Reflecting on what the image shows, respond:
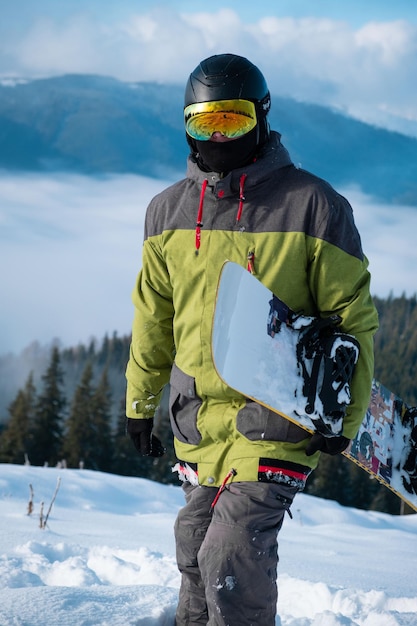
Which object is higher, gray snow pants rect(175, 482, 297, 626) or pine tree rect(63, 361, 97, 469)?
gray snow pants rect(175, 482, 297, 626)

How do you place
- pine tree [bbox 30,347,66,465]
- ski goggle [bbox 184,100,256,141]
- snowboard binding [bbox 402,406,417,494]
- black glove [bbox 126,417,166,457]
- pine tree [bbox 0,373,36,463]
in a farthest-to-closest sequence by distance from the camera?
pine tree [bbox 30,347,66,465]
pine tree [bbox 0,373,36,463]
snowboard binding [bbox 402,406,417,494]
black glove [bbox 126,417,166,457]
ski goggle [bbox 184,100,256,141]

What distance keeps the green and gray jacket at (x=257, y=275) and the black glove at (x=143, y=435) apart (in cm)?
31

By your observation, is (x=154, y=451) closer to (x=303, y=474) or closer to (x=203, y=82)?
(x=303, y=474)

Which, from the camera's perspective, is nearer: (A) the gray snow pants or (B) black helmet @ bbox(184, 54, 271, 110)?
(A) the gray snow pants

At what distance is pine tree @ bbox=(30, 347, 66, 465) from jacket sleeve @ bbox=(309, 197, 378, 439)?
4242 centimetres

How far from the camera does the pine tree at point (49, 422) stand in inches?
1740

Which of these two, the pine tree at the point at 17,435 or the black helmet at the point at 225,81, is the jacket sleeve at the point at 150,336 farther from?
the pine tree at the point at 17,435

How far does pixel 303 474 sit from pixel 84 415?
45051mm

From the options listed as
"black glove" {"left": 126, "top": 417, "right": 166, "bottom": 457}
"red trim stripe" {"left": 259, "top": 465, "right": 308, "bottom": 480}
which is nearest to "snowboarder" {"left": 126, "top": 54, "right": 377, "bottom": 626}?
"red trim stripe" {"left": 259, "top": 465, "right": 308, "bottom": 480}

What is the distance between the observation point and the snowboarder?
2693 millimetres

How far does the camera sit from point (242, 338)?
9.04 ft

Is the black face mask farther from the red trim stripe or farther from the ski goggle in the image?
the red trim stripe

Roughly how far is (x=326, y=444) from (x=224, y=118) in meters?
1.29

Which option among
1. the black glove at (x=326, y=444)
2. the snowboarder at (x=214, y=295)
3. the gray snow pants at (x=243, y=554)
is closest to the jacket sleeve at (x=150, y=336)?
the snowboarder at (x=214, y=295)
